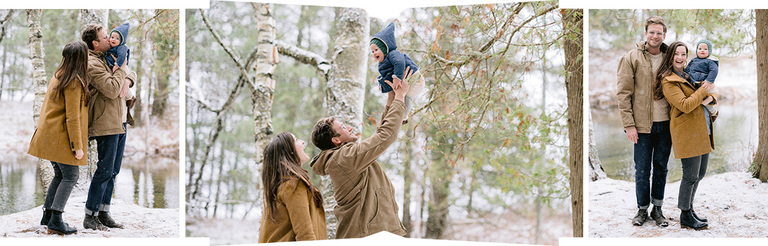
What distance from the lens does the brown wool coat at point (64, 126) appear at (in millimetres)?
3496

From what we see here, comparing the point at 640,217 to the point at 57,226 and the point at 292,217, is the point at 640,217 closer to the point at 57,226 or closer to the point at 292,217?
the point at 292,217

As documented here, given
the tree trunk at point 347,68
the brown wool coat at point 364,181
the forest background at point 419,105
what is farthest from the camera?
the tree trunk at point 347,68

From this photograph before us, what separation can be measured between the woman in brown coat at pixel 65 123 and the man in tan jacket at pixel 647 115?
336cm

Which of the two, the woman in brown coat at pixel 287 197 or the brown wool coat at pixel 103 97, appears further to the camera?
the brown wool coat at pixel 103 97

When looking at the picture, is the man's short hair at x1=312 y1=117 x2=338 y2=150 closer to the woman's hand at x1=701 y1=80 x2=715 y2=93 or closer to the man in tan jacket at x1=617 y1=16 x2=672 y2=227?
the man in tan jacket at x1=617 y1=16 x2=672 y2=227

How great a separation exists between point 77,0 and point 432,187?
15.3ft

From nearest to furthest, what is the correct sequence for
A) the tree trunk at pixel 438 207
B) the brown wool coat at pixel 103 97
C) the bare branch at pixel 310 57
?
the brown wool coat at pixel 103 97 < the bare branch at pixel 310 57 < the tree trunk at pixel 438 207

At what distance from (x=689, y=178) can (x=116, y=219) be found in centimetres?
368

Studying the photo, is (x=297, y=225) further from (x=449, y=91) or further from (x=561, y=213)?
(x=561, y=213)

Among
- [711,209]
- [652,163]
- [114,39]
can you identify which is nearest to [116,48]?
[114,39]

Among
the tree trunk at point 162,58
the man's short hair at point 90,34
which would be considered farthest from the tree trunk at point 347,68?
the man's short hair at point 90,34

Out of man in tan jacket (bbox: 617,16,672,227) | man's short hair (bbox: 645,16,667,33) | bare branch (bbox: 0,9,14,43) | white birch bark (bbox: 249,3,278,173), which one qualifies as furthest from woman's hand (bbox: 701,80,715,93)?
bare branch (bbox: 0,9,14,43)

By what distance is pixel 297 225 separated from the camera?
10.1ft

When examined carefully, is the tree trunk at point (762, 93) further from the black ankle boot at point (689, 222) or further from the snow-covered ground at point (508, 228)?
the snow-covered ground at point (508, 228)
